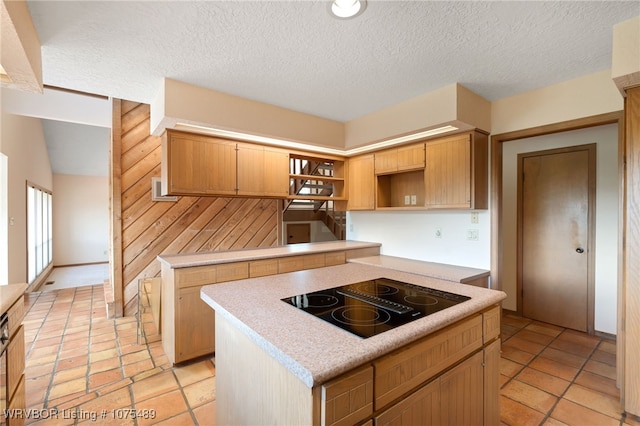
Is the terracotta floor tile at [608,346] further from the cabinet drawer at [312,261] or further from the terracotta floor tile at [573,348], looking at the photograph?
the cabinet drawer at [312,261]

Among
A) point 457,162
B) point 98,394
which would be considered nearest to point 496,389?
point 457,162

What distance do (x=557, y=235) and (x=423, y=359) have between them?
→ 3.23m

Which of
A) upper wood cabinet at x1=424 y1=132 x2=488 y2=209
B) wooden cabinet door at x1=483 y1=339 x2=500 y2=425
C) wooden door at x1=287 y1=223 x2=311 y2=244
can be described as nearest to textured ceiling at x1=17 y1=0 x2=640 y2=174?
upper wood cabinet at x1=424 y1=132 x2=488 y2=209

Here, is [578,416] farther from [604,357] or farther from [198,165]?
[198,165]

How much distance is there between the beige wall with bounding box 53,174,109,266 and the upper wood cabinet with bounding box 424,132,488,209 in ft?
25.7

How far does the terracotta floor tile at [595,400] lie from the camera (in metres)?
1.96

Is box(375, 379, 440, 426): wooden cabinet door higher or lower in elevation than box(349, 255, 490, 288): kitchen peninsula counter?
lower

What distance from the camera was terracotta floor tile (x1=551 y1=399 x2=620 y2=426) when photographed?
1.86 metres

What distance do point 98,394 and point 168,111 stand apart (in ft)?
7.29

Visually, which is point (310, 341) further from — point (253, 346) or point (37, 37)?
point (37, 37)

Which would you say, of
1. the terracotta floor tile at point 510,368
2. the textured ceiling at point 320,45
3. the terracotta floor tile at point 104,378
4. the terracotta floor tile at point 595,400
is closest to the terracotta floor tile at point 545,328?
the terracotta floor tile at point 510,368

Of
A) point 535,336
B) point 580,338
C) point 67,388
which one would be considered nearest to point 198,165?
point 67,388

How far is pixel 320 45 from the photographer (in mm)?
1905

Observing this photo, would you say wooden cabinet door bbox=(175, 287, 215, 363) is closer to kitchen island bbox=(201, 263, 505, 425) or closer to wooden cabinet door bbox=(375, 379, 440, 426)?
kitchen island bbox=(201, 263, 505, 425)
